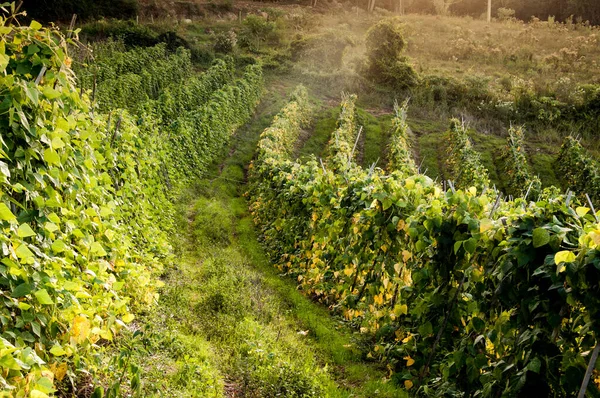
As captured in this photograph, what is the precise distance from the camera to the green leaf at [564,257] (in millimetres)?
3043

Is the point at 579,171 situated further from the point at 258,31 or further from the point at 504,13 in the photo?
the point at 504,13

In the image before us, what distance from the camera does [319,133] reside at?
2403 cm

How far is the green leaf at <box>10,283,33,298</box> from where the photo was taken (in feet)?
9.06

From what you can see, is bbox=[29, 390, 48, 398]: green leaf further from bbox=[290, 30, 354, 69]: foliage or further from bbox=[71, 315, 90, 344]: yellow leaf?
bbox=[290, 30, 354, 69]: foliage

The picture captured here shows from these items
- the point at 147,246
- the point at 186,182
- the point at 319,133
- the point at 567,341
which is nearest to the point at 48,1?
the point at 319,133

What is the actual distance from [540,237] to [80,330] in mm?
3448

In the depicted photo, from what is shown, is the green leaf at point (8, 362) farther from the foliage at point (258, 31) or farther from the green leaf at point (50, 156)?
the foliage at point (258, 31)

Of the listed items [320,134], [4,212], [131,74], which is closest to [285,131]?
[320,134]

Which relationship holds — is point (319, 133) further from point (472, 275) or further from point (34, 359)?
point (34, 359)

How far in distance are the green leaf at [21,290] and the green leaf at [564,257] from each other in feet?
11.4

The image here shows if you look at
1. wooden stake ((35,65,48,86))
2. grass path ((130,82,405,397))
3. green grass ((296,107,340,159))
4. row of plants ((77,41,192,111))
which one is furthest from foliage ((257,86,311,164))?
wooden stake ((35,65,48,86))

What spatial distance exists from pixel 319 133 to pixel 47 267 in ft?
70.0

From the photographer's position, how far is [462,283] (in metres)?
4.38

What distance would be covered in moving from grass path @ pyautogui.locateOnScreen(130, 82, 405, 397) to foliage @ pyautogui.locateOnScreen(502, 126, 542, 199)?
39.9ft
